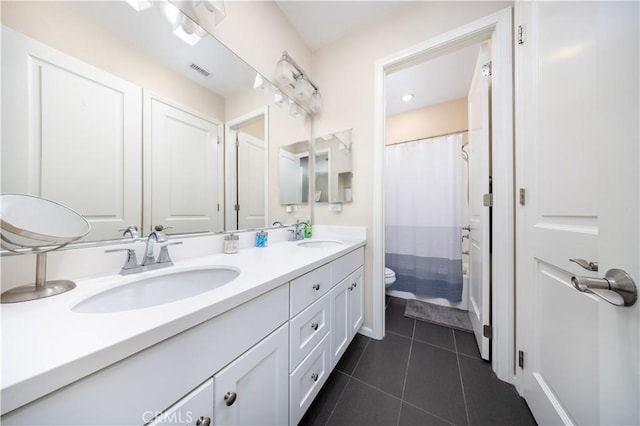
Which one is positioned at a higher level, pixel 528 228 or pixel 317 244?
pixel 528 228

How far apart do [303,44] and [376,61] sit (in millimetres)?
698

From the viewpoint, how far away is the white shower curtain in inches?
84.1

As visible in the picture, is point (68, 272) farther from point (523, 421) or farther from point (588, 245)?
point (523, 421)

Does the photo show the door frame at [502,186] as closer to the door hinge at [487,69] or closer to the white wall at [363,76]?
the door hinge at [487,69]

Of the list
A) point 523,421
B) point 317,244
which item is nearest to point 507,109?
point 317,244

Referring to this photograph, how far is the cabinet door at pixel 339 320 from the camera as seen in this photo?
3.59 feet

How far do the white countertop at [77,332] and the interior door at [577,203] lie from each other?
0.77 m

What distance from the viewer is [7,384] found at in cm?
25

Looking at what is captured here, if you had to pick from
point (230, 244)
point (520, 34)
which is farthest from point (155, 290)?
point (520, 34)

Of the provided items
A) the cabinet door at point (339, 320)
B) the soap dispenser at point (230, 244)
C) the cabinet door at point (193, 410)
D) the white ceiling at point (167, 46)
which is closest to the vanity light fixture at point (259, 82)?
the white ceiling at point (167, 46)

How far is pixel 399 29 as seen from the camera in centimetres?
149

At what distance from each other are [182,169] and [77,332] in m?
0.74

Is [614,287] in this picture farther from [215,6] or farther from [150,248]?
[215,6]

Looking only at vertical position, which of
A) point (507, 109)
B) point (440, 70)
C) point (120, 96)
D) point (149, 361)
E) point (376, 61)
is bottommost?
point (149, 361)
